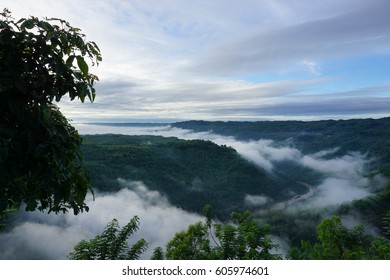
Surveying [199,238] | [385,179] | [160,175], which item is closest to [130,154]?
[160,175]

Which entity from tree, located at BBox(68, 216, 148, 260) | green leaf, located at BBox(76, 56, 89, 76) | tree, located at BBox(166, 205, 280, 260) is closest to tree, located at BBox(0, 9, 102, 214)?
green leaf, located at BBox(76, 56, 89, 76)

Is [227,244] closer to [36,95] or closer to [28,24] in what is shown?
[36,95]

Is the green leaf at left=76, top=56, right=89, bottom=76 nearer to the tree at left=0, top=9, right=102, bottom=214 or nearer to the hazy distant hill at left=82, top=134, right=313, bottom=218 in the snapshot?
the tree at left=0, top=9, right=102, bottom=214

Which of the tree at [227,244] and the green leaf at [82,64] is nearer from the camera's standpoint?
the green leaf at [82,64]

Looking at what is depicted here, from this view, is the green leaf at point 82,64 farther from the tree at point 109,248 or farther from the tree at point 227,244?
the tree at point 227,244

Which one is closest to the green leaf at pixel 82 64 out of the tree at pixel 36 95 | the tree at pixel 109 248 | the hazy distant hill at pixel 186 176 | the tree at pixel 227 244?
the tree at pixel 36 95

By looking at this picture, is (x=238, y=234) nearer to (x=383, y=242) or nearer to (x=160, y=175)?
(x=383, y=242)

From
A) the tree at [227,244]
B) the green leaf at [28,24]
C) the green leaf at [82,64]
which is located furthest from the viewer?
the tree at [227,244]
